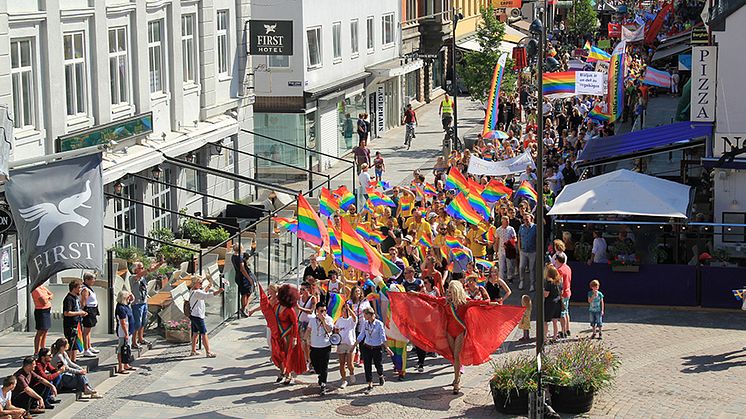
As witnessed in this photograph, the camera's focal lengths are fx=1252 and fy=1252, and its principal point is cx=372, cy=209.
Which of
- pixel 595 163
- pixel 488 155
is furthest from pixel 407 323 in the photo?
pixel 488 155

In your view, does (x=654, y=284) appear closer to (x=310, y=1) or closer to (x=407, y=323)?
(x=407, y=323)

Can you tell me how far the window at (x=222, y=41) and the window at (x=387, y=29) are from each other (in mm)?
18310

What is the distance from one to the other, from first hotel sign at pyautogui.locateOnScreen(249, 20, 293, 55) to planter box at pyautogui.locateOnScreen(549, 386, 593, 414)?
19763 millimetres

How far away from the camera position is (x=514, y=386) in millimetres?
17047

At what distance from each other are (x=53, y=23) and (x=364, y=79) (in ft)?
79.4

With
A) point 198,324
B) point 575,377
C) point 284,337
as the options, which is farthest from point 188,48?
point 575,377

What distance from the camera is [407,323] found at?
1891 centimetres

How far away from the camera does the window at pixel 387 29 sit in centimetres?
5225

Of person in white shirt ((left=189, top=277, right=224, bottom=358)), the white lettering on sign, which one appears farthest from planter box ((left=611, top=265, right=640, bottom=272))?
person in white shirt ((left=189, top=277, right=224, bottom=358))

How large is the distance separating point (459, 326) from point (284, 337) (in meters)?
2.71

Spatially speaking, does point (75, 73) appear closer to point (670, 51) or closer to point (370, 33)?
point (370, 33)

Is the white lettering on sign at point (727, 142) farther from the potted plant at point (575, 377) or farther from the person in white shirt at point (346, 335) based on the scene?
the person in white shirt at point (346, 335)

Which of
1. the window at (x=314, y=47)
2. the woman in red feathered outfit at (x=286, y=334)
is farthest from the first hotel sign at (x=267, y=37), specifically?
the woman in red feathered outfit at (x=286, y=334)

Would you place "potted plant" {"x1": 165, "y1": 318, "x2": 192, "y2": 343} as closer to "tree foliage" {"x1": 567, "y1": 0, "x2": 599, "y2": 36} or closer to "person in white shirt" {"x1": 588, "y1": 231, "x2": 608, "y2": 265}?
"person in white shirt" {"x1": 588, "y1": 231, "x2": 608, "y2": 265}
